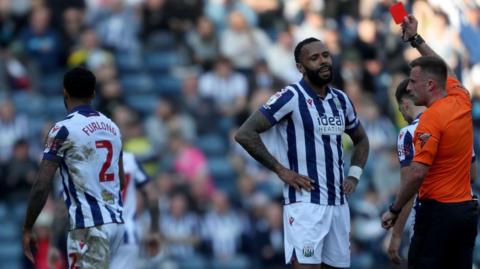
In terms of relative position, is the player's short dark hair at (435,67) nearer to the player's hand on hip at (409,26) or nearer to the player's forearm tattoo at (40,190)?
the player's hand on hip at (409,26)

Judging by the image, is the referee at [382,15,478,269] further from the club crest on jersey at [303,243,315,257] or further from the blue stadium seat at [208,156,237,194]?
the blue stadium seat at [208,156,237,194]

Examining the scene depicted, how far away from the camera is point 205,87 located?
23.1 metres

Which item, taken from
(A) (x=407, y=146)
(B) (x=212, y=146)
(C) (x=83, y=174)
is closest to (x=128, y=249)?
(C) (x=83, y=174)

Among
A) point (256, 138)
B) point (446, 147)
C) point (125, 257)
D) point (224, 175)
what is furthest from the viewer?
point (224, 175)

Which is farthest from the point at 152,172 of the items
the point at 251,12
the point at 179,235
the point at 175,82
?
the point at 251,12

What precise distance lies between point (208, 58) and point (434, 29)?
12.6 feet

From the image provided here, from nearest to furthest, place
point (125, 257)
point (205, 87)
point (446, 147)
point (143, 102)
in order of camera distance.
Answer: point (446, 147)
point (125, 257)
point (143, 102)
point (205, 87)

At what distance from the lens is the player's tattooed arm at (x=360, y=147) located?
12432 mm

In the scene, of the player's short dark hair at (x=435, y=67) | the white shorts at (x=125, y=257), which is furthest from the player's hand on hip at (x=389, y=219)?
the white shorts at (x=125, y=257)

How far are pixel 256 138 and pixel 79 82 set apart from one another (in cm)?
157

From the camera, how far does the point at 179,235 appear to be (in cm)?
2055

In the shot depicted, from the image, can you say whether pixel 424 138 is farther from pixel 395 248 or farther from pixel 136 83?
pixel 136 83

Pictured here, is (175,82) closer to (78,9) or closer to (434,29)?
Result: (78,9)

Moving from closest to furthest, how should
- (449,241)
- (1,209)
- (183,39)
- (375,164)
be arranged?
(449,241), (1,209), (375,164), (183,39)
